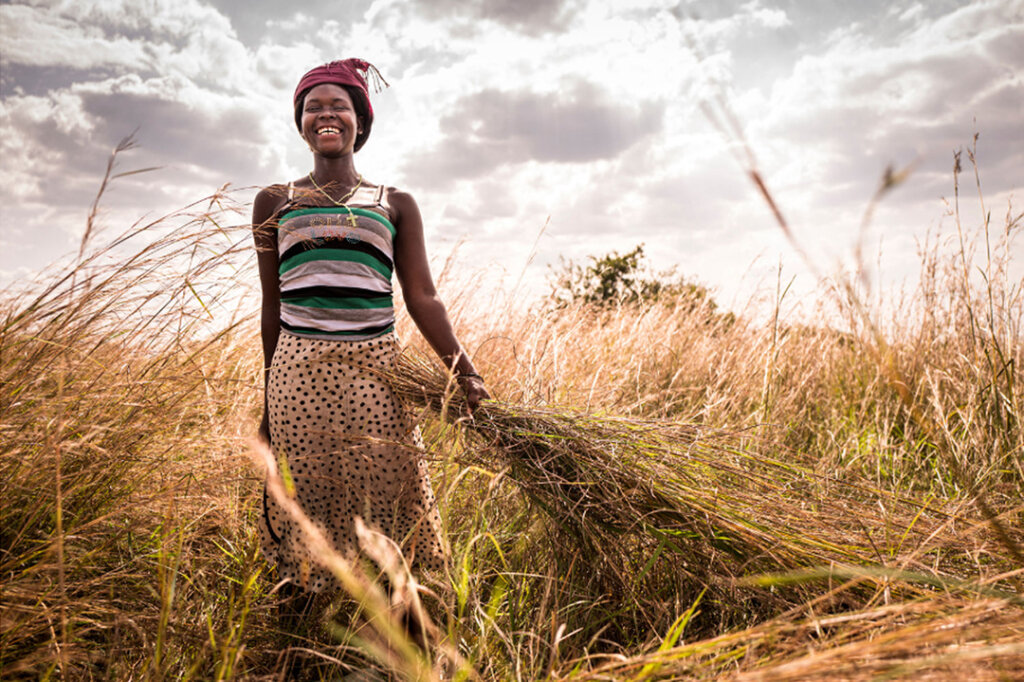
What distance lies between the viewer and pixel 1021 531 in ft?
5.24

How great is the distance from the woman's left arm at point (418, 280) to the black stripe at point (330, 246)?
Answer: 128 millimetres

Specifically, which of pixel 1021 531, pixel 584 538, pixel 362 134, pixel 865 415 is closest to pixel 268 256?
pixel 362 134

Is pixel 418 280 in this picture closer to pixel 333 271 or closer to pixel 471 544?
pixel 333 271

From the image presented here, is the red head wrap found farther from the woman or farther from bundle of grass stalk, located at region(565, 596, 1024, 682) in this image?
bundle of grass stalk, located at region(565, 596, 1024, 682)

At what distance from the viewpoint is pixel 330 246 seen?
1716 mm

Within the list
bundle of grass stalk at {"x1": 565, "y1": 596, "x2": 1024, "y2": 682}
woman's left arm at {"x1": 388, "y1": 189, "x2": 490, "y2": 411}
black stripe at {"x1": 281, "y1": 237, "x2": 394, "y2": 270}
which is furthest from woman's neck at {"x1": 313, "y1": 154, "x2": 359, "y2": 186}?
bundle of grass stalk at {"x1": 565, "y1": 596, "x2": 1024, "y2": 682}

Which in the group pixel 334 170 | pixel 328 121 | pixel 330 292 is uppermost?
pixel 328 121

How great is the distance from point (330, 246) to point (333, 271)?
8 centimetres

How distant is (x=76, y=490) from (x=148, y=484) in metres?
0.23

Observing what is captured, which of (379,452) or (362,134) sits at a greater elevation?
(362,134)

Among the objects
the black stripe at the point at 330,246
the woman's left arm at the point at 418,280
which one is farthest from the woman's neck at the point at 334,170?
the black stripe at the point at 330,246

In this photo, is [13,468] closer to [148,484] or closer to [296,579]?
[148,484]

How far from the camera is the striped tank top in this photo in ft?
5.58

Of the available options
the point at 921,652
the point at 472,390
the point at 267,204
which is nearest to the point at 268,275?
the point at 267,204
